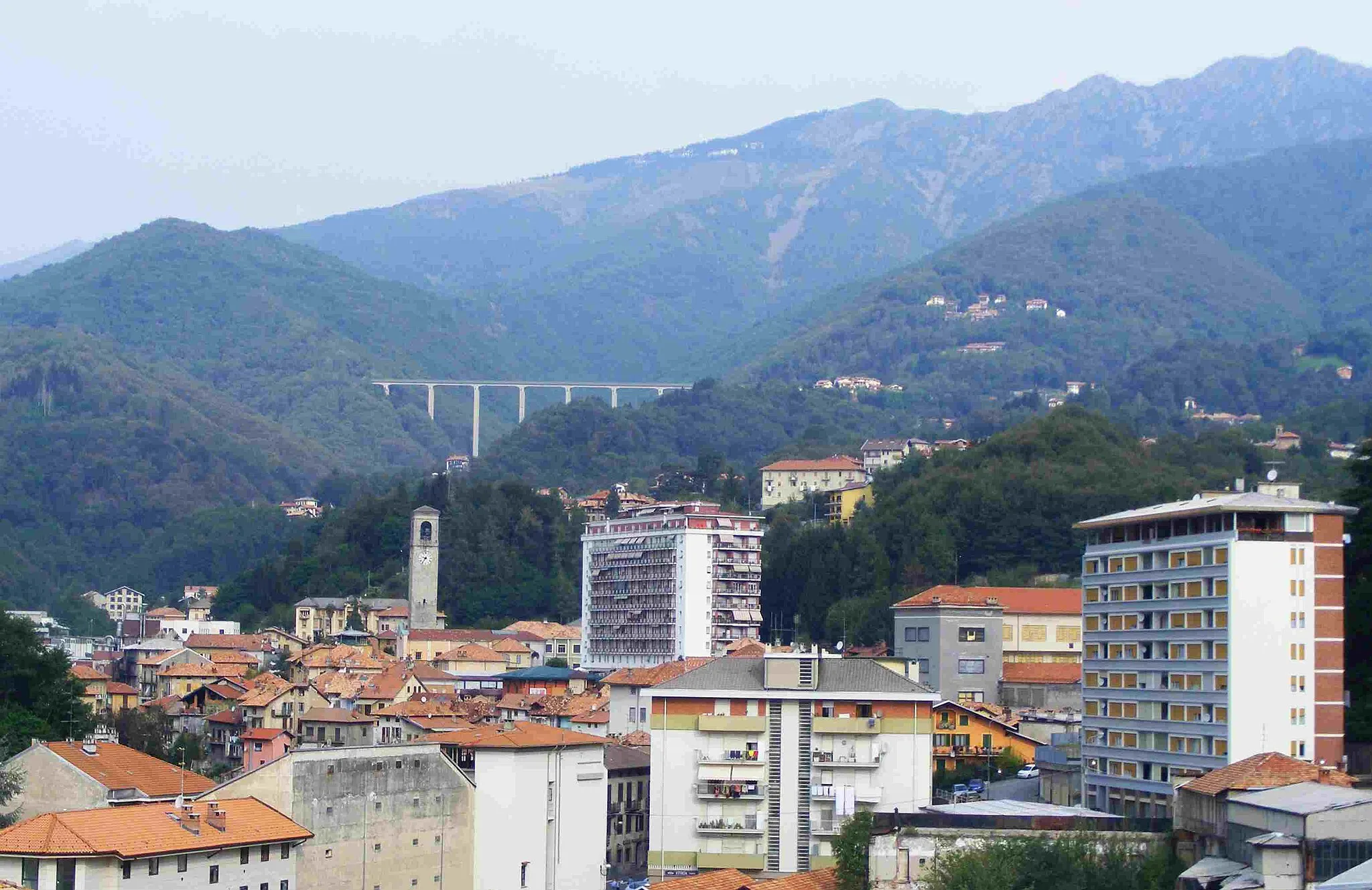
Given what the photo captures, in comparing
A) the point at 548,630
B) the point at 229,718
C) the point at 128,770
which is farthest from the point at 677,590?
the point at 128,770

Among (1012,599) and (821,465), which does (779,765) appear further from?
(821,465)

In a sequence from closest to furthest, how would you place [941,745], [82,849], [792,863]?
[82,849], [792,863], [941,745]

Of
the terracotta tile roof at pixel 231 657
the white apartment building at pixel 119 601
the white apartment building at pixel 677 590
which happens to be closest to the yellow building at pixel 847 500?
the white apartment building at pixel 677 590

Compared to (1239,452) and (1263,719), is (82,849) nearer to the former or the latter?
(1263,719)

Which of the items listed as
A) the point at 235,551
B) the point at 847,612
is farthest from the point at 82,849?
the point at 235,551

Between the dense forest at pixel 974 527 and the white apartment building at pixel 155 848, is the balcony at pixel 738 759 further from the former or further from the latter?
the dense forest at pixel 974 527

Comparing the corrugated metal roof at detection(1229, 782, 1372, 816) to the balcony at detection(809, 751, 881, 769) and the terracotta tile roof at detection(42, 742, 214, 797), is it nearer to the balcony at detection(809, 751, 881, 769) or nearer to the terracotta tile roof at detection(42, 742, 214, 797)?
the balcony at detection(809, 751, 881, 769)

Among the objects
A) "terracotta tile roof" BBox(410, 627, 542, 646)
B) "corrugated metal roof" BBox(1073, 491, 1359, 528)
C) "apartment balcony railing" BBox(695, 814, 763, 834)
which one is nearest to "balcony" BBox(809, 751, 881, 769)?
"apartment balcony railing" BBox(695, 814, 763, 834)
